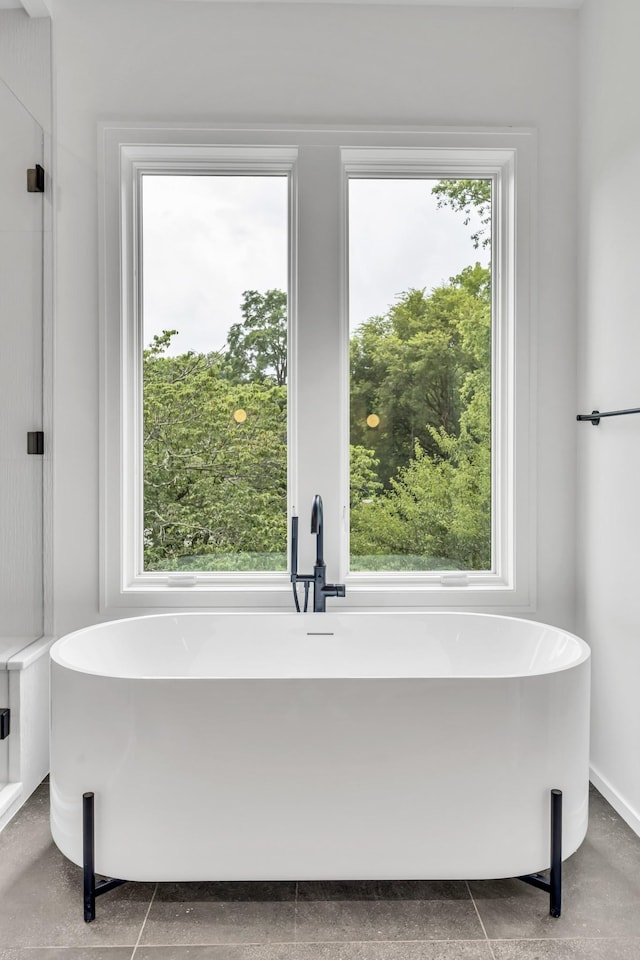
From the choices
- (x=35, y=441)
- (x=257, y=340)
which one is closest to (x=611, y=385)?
(x=257, y=340)

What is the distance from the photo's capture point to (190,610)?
2549 millimetres

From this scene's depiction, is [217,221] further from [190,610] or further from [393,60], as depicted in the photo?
[190,610]

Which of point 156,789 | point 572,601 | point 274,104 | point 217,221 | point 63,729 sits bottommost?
point 156,789

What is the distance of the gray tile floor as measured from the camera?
156 cm

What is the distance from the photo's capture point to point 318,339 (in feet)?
8.38

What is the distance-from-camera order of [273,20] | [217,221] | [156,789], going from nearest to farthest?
[156,789] → [273,20] → [217,221]

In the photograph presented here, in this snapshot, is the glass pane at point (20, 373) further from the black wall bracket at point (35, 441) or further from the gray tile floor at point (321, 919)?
the gray tile floor at point (321, 919)

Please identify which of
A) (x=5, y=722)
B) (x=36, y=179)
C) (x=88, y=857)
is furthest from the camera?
(x=36, y=179)

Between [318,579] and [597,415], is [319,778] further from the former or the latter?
[597,415]

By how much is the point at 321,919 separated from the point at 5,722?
1.22m

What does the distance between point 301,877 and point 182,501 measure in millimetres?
1443

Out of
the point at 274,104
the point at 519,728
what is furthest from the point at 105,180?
the point at 519,728

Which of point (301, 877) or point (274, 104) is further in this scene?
point (274, 104)

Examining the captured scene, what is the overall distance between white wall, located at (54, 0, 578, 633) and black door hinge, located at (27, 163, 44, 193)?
71mm
